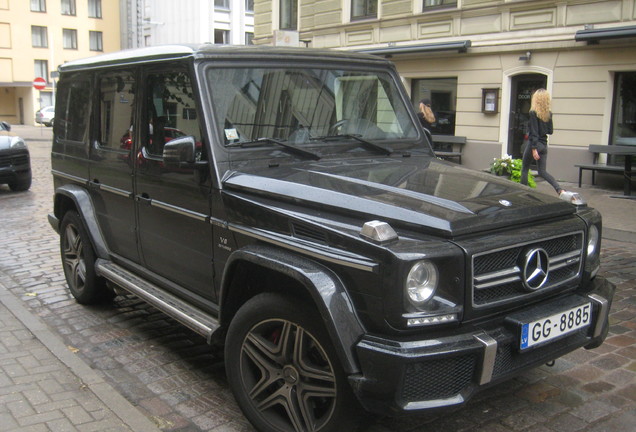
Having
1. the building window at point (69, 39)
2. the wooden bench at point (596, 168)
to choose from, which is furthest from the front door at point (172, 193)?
the building window at point (69, 39)

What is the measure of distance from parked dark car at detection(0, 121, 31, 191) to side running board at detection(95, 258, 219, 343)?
28.1 feet

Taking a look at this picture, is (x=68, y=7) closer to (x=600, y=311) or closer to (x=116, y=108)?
(x=116, y=108)

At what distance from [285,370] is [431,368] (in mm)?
836

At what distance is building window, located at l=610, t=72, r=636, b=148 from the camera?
1354cm

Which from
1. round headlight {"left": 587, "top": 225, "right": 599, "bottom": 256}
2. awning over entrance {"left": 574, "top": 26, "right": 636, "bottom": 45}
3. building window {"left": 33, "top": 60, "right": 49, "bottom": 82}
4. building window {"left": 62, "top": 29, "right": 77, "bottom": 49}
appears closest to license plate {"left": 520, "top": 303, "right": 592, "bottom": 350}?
round headlight {"left": 587, "top": 225, "right": 599, "bottom": 256}

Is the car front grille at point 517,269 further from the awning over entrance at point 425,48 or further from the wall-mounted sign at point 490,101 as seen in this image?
the awning over entrance at point 425,48

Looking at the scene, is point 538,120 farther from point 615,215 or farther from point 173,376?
point 173,376

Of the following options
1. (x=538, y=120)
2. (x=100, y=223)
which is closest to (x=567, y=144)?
(x=538, y=120)

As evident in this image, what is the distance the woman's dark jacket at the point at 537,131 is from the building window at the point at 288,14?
1286cm

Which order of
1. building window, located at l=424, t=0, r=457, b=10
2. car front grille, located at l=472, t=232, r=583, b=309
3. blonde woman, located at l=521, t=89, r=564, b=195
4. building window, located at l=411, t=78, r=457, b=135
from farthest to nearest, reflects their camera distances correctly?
building window, located at l=411, t=78, r=457, b=135, building window, located at l=424, t=0, r=457, b=10, blonde woman, located at l=521, t=89, r=564, b=195, car front grille, located at l=472, t=232, r=583, b=309

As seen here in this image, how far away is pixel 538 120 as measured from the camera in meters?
11.4

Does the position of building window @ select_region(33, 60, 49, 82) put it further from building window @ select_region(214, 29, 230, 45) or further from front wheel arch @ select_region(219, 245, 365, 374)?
front wheel arch @ select_region(219, 245, 365, 374)

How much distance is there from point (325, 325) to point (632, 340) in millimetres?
2965

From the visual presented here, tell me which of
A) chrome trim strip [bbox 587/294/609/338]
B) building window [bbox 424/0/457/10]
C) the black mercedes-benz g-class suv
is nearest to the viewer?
the black mercedes-benz g-class suv
